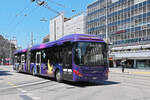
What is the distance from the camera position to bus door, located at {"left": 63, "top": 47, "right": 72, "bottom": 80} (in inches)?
484

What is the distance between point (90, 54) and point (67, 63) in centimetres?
158

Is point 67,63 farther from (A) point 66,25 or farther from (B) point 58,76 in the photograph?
(A) point 66,25

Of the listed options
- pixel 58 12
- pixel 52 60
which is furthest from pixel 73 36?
pixel 58 12

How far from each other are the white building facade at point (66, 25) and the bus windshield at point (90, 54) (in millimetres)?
55369

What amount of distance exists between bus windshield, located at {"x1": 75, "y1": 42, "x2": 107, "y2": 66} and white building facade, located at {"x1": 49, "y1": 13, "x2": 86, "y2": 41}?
55369 millimetres

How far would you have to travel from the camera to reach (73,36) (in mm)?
12398

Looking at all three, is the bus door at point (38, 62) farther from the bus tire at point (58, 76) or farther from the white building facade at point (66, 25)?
the white building facade at point (66, 25)

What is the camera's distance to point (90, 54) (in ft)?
39.2

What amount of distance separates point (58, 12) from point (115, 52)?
1546 inches

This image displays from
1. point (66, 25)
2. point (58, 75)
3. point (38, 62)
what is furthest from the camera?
point (66, 25)

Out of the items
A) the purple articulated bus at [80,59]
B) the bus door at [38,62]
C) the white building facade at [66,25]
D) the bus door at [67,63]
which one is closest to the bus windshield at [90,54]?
the purple articulated bus at [80,59]

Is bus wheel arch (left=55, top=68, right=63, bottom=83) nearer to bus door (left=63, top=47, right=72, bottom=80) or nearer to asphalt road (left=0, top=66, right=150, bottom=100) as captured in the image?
bus door (left=63, top=47, right=72, bottom=80)

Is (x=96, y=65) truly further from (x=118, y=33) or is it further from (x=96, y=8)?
(x=96, y=8)

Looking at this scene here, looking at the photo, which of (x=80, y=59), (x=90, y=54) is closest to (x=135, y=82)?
(x=90, y=54)
